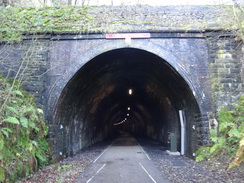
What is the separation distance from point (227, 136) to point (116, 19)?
301 inches

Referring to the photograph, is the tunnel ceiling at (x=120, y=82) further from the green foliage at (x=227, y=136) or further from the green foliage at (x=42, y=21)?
the green foliage at (x=42, y=21)

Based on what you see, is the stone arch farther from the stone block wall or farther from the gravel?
the gravel

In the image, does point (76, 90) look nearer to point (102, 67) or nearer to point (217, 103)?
point (102, 67)

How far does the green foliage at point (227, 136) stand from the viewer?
349 inches

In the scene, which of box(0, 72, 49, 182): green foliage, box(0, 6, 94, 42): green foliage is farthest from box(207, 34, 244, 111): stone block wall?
box(0, 72, 49, 182): green foliage

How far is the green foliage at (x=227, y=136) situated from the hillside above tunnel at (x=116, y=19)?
4.13 metres

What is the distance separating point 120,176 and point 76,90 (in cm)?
591

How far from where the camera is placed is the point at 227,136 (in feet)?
32.1

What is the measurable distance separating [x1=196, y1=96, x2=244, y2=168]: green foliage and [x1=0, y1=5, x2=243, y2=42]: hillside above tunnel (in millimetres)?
4128

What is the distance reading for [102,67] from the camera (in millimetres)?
13359

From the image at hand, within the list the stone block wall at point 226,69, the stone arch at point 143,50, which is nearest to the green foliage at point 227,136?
the stone block wall at point 226,69

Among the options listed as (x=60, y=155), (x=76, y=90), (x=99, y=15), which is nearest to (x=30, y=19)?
(x=99, y=15)

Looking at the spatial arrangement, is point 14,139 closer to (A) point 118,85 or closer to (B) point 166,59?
(B) point 166,59

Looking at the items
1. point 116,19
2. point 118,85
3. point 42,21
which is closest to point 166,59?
point 116,19
